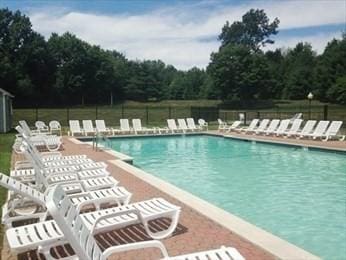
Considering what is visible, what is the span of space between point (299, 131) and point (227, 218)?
14686 mm

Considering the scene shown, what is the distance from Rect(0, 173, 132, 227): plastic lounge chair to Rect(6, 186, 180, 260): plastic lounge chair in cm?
54

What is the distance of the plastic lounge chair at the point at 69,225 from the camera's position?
2.64 m

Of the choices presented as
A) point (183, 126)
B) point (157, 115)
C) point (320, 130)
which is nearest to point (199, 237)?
point (320, 130)

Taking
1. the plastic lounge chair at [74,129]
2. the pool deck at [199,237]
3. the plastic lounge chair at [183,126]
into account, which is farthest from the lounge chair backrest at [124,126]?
the pool deck at [199,237]

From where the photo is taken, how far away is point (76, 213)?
321cm

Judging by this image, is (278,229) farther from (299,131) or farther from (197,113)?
(197,113)

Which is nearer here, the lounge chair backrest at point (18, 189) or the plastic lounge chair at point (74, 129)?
the lounge chair backrest at point (18, 189)

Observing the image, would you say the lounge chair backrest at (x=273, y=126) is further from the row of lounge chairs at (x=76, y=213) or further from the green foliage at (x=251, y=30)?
the green foliage at (x=251, y=30)

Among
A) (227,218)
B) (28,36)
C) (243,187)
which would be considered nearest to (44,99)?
(28,36)

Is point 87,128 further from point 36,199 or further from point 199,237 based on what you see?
point 199,237

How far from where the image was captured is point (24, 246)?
12.3 ft

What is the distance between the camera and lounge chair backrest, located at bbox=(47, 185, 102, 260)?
8.38ft

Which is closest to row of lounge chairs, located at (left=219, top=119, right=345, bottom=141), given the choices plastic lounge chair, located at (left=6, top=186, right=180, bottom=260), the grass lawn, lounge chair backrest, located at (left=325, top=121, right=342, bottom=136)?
lounge chair backrest, located at (left=325, top=121, right=342, bottom=136)

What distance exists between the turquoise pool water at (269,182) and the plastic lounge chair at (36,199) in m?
2.44
